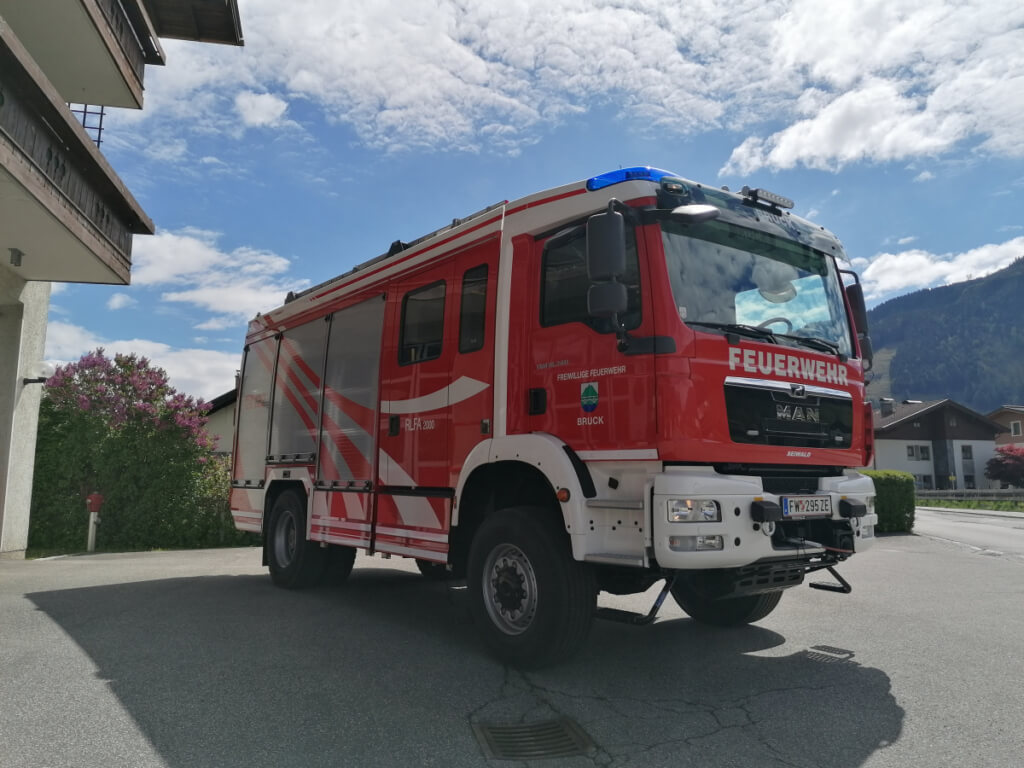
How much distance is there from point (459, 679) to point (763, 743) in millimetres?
1893

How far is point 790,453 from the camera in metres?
4.80

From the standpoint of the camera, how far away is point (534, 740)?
12.3ft

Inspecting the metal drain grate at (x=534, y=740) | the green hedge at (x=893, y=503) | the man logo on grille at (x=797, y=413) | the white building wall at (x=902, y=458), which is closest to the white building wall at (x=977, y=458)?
the white building wall at (x=902, y=458)

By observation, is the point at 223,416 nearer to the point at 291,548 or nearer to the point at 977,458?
the point at 291,548

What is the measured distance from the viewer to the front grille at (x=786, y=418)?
4.55 m

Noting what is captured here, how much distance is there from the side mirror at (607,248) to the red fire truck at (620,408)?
0.01 metres

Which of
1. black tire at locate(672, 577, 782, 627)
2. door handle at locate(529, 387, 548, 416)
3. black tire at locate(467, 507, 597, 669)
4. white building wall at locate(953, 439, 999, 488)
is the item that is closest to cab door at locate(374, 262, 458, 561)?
black tire at locate(467, 507, 597, 669)

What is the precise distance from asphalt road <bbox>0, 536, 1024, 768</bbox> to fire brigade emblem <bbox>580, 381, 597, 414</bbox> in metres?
1.72

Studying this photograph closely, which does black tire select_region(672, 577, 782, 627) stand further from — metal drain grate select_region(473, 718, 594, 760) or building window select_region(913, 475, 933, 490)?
building window select_region(913, 475, 933, 490)

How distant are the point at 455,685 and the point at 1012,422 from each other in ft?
239

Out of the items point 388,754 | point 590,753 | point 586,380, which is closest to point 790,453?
point 586,380

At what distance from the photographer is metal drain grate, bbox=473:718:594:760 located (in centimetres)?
356

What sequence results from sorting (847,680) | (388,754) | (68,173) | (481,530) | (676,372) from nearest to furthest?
(388,754)
(676,372)
(847,680)
(481,530)
(68,173)

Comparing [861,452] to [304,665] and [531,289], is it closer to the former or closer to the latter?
[531,289]
